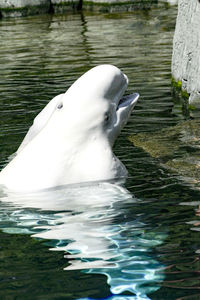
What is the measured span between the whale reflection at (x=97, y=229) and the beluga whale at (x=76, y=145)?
9 centimetres

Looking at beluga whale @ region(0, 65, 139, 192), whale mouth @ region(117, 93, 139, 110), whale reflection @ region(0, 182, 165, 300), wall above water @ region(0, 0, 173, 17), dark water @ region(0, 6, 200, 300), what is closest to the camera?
dark water @ region(0, 6, 200, 300)

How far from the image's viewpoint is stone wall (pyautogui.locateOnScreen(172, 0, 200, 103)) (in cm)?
812

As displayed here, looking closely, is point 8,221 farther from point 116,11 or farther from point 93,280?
point 116,11

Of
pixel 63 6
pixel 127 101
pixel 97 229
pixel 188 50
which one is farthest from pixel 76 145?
pixel 63 6

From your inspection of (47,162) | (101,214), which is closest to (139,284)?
(101,214)

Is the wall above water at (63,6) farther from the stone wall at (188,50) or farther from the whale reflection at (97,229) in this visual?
the whale reflection at (97,229)

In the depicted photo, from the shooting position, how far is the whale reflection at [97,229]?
11.4 feet

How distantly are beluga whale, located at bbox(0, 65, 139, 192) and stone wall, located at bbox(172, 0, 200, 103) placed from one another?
131 inches

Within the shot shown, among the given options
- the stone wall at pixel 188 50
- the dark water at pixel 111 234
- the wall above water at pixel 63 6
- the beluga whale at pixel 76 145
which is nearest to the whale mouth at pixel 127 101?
the beluga whale at pixel 76 145

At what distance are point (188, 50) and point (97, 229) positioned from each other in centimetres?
501

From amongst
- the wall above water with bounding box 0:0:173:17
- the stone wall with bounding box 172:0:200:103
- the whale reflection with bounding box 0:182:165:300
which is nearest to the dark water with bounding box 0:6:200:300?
the whale reflection with bounding box 0:182:165:300

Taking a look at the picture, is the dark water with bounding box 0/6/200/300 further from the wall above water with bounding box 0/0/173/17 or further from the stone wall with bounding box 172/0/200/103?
the wall above water with bounding box 0/0/173/17

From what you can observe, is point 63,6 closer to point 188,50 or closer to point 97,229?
point 188,50

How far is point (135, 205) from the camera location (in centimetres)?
455
